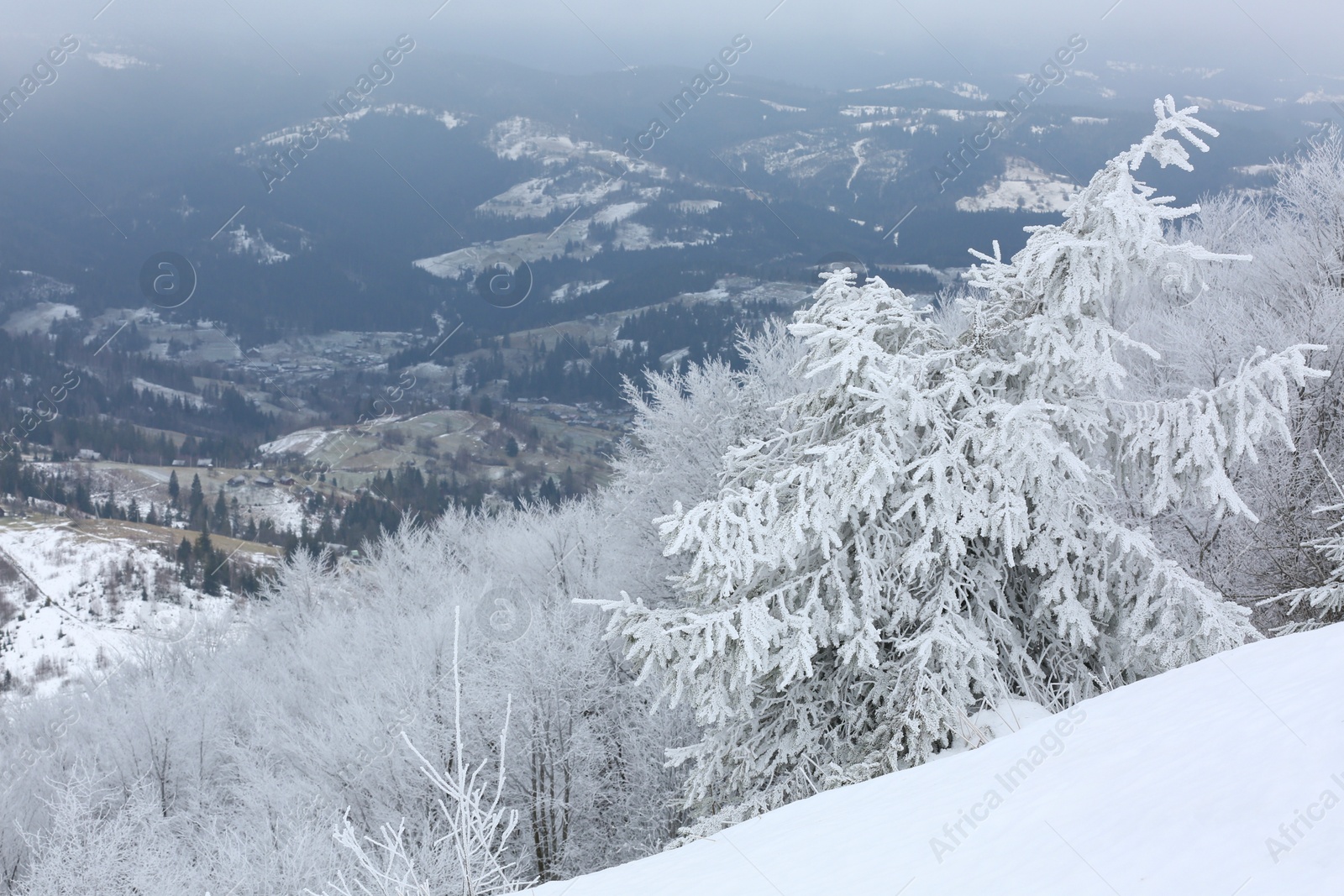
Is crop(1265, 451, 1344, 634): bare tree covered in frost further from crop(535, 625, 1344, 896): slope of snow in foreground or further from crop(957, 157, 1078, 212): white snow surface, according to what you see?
crop(957, 157, 1078, 212): white snow surface

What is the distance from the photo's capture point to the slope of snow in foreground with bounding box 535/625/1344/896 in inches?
91.3

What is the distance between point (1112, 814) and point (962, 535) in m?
3.93

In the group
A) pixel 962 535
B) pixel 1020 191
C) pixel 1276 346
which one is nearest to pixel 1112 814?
pixel 962 535

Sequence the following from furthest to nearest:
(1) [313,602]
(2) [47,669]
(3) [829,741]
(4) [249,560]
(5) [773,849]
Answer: (4) [249,560]
(2) [47,669]
(1) [313,602]
(3) [829,741]
(5) [773,849]

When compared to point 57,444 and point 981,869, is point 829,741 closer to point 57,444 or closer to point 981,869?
point 981,869

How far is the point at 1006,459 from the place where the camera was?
6.10 metres

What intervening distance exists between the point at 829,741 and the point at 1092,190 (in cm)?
540

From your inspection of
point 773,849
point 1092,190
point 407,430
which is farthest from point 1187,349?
point 407,430

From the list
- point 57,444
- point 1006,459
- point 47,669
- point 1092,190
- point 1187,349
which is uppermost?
point 1092,190

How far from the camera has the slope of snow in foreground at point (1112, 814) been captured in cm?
232

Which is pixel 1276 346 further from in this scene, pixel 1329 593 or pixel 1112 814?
pixel 1112 814

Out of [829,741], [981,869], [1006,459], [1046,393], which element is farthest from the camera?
[829,741]

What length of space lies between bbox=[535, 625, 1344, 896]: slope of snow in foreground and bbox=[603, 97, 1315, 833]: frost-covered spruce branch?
6.44ft

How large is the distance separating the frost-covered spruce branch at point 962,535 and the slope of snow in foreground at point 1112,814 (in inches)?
A: 77.2
